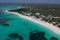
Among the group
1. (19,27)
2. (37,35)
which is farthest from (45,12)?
(19,27)

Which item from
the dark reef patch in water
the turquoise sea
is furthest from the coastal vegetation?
the dark reef patch in water

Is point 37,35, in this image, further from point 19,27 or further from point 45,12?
point 45,12

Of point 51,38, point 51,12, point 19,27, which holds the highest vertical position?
point 51,12

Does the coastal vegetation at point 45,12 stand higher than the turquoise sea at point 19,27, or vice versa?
the coastal vegetation at point 45,12

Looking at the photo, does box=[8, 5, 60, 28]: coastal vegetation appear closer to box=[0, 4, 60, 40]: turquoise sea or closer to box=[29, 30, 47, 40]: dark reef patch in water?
box=[0, 4, 60, 40]: turquoise sea

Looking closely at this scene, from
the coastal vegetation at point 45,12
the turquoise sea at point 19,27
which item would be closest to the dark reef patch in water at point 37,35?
the turquoise sea at point 19,27

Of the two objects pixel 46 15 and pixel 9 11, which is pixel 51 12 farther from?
pixel 9 11

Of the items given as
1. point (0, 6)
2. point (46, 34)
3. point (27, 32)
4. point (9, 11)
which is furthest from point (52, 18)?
point (0, 6)

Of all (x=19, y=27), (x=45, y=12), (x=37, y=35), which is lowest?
(x=37, y=35)

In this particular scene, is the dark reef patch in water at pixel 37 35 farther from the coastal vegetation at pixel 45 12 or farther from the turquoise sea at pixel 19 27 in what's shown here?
the coastal vegetation at pixel 45 12
